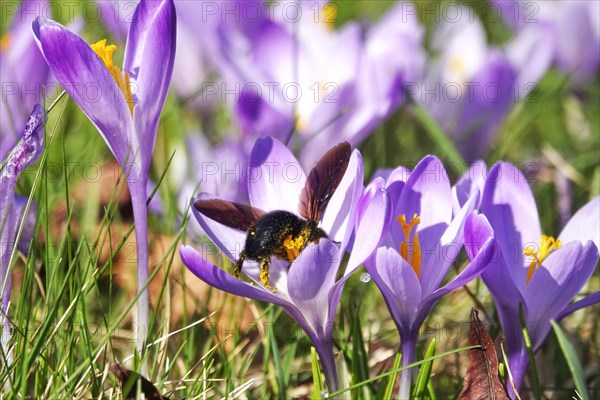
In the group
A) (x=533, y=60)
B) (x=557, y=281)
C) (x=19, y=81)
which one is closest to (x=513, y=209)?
(x=557, y=281)

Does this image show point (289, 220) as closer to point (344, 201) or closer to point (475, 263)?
point (344, 201)

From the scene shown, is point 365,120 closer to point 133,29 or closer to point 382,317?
point 382,317

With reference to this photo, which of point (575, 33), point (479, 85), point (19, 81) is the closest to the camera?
point (19, 81)

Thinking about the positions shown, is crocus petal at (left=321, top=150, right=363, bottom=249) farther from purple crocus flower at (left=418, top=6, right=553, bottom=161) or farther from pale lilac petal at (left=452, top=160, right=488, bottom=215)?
purple crocus flower at (left=418, top=6, right=553, bottom=161)

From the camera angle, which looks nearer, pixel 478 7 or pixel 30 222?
pixel 30 222

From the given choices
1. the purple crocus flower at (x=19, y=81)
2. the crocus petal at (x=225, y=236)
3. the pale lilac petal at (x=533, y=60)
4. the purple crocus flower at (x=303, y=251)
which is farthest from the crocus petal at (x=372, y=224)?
A: the pale lilac petal at (x=533, y=60)

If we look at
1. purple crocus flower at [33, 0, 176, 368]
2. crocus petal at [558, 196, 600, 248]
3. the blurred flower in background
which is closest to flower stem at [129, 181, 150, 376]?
purple crocus flower at [33, 0, 176, 368]

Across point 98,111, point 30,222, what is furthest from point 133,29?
point 30,222
